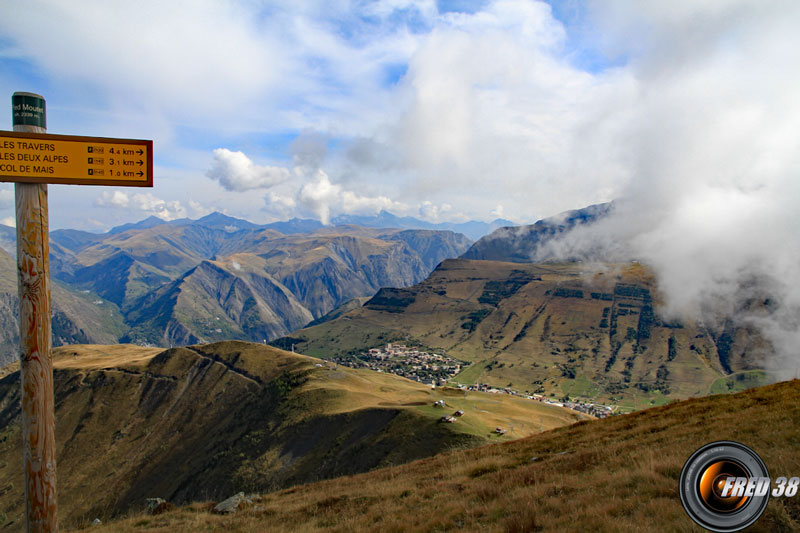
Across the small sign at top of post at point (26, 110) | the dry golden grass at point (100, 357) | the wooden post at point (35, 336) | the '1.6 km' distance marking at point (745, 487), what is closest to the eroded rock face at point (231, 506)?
the wooden post at point (35, 336)

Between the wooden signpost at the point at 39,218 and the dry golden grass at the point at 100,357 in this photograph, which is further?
the dry golden grass at the point at 100,357

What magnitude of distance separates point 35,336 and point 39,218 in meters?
2.24

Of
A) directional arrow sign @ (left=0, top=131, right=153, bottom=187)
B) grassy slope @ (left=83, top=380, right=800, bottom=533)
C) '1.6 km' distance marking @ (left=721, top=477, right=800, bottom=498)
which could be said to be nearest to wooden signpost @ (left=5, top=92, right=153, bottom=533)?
directional arrow sign @ (left=0, top=131, right=153, bottom=187)

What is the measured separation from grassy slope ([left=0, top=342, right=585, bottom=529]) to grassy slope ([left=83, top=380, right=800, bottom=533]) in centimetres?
2976

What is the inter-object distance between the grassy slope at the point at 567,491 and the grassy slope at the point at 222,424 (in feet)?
97.6

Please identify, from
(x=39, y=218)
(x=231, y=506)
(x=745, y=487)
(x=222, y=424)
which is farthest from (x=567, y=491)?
(x=222, y=424)

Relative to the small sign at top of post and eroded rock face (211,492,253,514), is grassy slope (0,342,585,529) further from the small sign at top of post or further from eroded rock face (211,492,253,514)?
the small sign at top of post

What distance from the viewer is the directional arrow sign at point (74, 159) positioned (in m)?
7.42

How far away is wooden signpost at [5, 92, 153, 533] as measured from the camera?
7.50 m

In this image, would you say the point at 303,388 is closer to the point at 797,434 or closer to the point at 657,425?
the point at 657,425

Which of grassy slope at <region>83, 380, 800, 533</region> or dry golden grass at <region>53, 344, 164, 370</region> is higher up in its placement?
grassy slope at <region>83, 380, 800, 533</region>

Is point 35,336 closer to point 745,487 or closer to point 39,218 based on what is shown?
point 39,218

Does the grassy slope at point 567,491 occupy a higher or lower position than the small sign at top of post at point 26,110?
lower

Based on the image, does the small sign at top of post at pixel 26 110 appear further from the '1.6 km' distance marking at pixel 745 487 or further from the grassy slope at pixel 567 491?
the '1.6 km' distance marking at pixel 745 487
